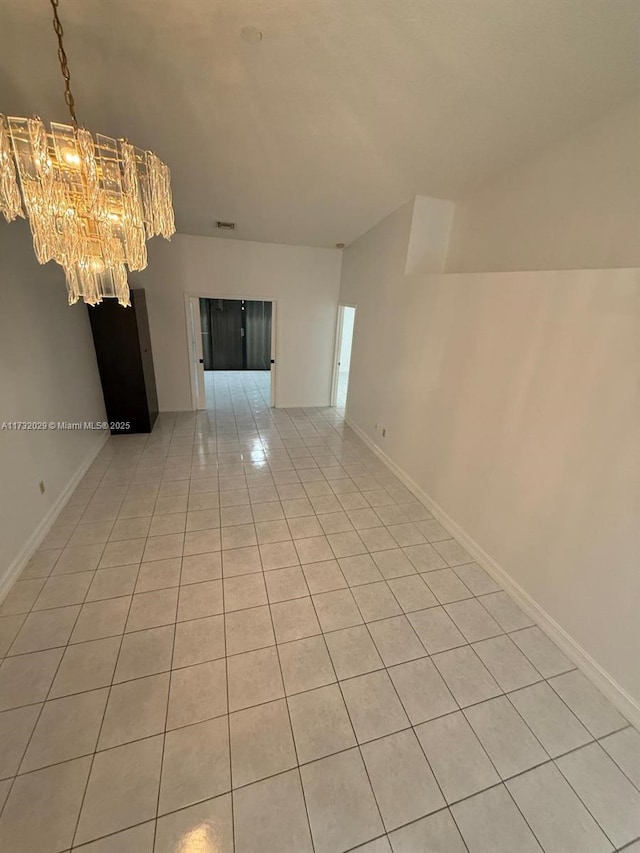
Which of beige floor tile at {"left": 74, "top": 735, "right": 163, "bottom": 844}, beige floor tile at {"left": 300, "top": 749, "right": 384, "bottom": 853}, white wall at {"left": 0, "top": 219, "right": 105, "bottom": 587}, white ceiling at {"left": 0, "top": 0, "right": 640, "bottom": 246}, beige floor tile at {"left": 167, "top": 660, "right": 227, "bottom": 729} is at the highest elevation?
white ceiling at {"left": 0, "top": 0, "right": 640, "bottom": 246}

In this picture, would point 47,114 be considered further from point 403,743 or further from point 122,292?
point 403,743

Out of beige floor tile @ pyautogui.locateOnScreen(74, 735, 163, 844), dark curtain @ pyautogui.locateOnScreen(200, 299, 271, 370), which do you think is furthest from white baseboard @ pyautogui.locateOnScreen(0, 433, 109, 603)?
dark curtain @ pyautogui.locateOnScreen(200, 299, 271, 370)

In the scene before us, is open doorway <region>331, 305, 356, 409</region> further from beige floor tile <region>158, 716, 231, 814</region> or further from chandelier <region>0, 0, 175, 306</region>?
beige floor tile <region>158, 716, 231, 814</region>

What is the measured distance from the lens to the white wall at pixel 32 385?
90.3 inches

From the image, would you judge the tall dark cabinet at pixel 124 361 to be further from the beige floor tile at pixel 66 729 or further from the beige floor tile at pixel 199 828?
the beige floor tile at pixel 199 828

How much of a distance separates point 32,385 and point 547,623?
4.18 metres

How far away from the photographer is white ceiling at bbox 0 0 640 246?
4.43 ft

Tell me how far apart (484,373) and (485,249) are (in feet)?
4.18

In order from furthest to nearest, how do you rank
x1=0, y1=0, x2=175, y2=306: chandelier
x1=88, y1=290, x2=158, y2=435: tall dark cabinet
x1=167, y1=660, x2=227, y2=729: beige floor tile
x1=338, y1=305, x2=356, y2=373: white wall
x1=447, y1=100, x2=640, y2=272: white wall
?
x1=338, y1=305, x2=356, y2=373: white wall, x1=88, y1=290, x2=158, y2=435: tall dark cabinet, x1=447, y1=100, x2=640, y2=272: white wall, x1=167, y1=660, x2=227, y2=729: beige floor tile, x1=0, y1=0, x2=175, y2=306: chandelier

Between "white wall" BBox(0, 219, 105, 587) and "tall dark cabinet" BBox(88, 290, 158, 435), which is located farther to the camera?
"tall dark cabinet" BBox(88, 290, 158, 435)

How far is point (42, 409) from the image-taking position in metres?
2.76

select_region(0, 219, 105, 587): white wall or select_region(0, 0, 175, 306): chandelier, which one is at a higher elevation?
select_region(0, 0, 175, 306): chandelier

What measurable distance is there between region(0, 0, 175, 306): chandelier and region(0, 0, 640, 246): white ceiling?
37cm

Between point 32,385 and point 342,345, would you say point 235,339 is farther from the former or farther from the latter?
point 32,385
